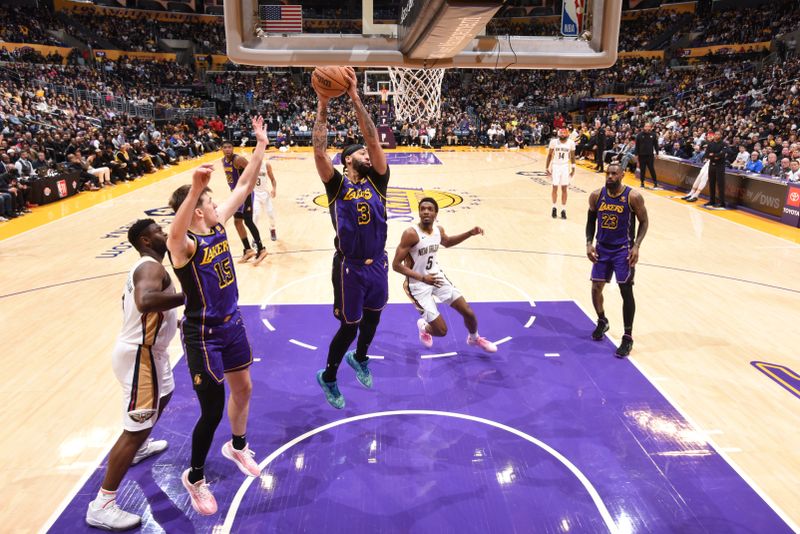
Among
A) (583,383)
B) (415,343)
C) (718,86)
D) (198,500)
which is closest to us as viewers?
(198,500)

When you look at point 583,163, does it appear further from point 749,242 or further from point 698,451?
point 698,451

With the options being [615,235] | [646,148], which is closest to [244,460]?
[615,235]

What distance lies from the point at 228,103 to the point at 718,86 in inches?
1020

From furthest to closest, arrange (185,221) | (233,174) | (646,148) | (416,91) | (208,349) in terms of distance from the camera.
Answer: (646,148), (416,91), (233,174), (208,349), (185,221)

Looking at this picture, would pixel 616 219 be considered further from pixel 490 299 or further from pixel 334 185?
pixel 334 185

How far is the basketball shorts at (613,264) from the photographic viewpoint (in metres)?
5.70

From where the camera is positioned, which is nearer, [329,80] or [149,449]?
[329,80]

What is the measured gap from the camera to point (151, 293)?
10.5 ft

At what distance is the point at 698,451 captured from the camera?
4180 millimetres

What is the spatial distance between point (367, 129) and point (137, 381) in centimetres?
220

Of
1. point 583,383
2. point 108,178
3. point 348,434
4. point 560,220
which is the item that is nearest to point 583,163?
point 560,220

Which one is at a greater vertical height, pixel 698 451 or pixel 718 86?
pixel 718 86

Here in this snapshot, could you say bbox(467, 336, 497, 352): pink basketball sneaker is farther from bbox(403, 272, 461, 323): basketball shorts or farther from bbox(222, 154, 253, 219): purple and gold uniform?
bbox(222, 154, 253, 219): purple and gold uniform

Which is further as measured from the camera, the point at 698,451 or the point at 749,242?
the point at 749,242
